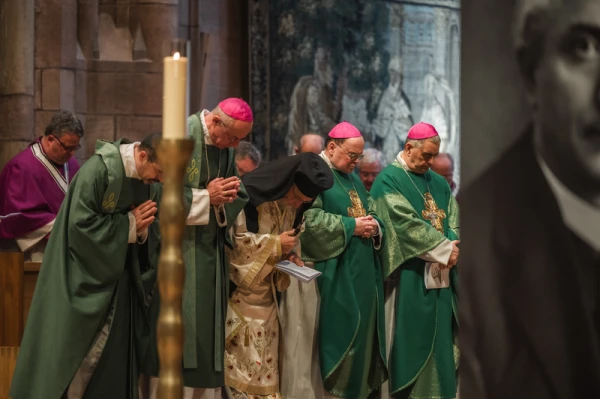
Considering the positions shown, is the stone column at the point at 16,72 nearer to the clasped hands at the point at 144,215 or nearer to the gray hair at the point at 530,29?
the clasped hands at the point at 144,215

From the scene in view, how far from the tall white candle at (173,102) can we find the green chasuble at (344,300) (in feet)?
13.0

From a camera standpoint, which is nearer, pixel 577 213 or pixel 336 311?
pixel 577 213

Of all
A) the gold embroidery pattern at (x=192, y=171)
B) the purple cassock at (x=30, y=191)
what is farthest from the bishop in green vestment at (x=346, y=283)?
the purple cassock at (x=30, y=191)

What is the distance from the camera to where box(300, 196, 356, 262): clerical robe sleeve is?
6719mm

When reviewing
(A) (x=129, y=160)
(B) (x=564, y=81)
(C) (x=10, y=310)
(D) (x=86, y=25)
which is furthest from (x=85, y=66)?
(B) (x=564, y=81)

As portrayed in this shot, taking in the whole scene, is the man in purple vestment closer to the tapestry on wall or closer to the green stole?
the green stole

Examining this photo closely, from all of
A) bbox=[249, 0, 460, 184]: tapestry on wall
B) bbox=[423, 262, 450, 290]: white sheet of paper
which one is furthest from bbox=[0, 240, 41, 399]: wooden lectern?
bbox=[249, 0, 460, 184]: tapestry on wall

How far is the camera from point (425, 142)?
7215mm

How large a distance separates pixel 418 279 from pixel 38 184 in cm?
262

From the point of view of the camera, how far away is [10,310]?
6.33 m

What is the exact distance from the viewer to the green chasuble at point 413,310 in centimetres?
701

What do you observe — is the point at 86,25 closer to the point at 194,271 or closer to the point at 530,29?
the point at 194,271

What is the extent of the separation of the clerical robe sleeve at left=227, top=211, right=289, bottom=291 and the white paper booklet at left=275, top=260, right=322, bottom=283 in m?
0.05

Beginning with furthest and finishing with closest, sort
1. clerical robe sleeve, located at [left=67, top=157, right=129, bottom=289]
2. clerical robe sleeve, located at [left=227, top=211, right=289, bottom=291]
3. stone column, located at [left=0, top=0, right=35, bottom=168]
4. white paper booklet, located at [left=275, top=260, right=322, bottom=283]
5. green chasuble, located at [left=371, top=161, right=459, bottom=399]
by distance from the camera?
stone column, located at [left=0, top=0, right=35, bottom=168]
green chasuble, located at [left=371, top=161, right=459, bottom=399]
clerical robe sleeve, located at [left=227, top=211, right=289, bottom=291]
white paper booklet, located at [left=275, top=260, right=322, bottom=283]
clerical robe sleeve, located at [left=67, top=157, right=129, bottom=289]
